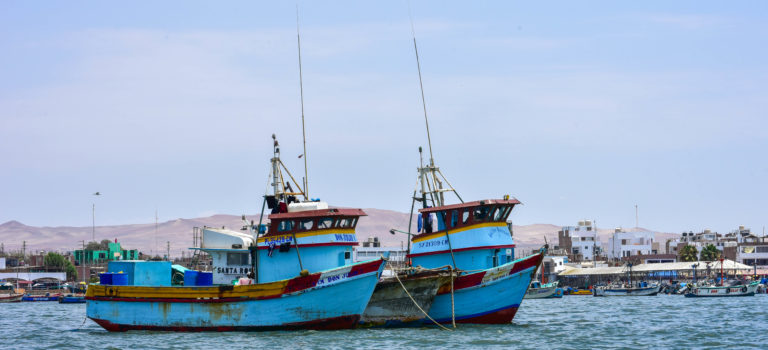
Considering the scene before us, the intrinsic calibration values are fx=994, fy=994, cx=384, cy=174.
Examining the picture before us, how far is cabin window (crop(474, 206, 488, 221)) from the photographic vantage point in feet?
158

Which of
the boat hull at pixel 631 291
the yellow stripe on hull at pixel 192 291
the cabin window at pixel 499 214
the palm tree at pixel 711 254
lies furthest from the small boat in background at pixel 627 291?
the yellow stripe on hull at pixel 192 291

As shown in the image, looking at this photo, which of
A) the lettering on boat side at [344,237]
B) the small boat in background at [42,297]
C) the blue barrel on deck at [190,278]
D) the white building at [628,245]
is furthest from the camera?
the white building at [628,245]

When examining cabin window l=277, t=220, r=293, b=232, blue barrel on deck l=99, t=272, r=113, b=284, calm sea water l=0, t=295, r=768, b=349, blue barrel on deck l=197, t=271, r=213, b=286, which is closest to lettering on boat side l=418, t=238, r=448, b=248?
calm sea water l=0, t=295, r=768, b=349

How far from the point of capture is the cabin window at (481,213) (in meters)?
48.2

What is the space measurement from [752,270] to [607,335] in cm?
10632

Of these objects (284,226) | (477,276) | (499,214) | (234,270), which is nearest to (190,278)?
(234,270)

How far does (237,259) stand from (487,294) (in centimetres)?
1211

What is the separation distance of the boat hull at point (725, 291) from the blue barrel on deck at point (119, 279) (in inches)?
2980

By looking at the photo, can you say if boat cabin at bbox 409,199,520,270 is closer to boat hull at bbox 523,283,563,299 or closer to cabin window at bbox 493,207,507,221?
cabin window at bbox 493,207,507,221

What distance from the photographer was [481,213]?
48.3 m

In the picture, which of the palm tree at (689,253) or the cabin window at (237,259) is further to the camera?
the palm tree at (689,253)

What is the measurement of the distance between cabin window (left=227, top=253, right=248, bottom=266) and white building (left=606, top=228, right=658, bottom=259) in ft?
421

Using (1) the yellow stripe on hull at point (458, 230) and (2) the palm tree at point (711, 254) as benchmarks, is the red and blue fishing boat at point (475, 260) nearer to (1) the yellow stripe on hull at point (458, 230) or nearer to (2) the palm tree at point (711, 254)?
(1) the yellow stripe on hull at point (458, 230)

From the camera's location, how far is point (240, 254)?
4794 cm
